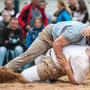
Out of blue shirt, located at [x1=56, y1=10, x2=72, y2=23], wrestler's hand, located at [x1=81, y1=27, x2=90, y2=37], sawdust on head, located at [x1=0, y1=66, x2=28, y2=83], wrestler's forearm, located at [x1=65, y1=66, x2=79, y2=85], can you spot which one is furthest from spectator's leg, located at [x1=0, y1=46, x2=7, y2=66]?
wrestler's hand, located at [x1=81, y1=27, x2=90, y2=37]

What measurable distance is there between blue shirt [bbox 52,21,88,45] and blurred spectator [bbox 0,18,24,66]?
2391 millimetres

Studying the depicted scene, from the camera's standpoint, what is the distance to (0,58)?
6.95 meters

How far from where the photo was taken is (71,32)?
4363 mm

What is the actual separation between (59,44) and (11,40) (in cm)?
273

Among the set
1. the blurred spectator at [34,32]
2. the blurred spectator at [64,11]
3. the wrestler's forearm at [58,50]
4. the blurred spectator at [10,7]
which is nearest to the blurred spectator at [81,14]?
the blurred spectator at [64,11]

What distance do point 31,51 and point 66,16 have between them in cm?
290

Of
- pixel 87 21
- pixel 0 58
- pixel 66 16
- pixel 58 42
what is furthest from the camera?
pixel 87 21

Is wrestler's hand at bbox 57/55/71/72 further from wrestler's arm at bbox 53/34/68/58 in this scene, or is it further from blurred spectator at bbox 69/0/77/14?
blurred spectator at bbox 69/0/77/14

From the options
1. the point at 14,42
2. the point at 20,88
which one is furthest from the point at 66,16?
the point at 20,88

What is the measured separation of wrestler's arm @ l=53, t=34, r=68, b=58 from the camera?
4.42 m

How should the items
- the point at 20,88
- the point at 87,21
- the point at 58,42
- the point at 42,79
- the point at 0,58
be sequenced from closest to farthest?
the point at 20,88 < the point at 58,42 < the point at 42,79 < the point at 0,58 < the point at 87,21

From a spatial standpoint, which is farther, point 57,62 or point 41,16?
point 41,16

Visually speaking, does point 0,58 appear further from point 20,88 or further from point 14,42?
point 20,88

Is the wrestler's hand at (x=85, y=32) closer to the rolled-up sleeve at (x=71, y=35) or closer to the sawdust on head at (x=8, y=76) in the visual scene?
the rolled-up sleeve at (x=71, y=35)
